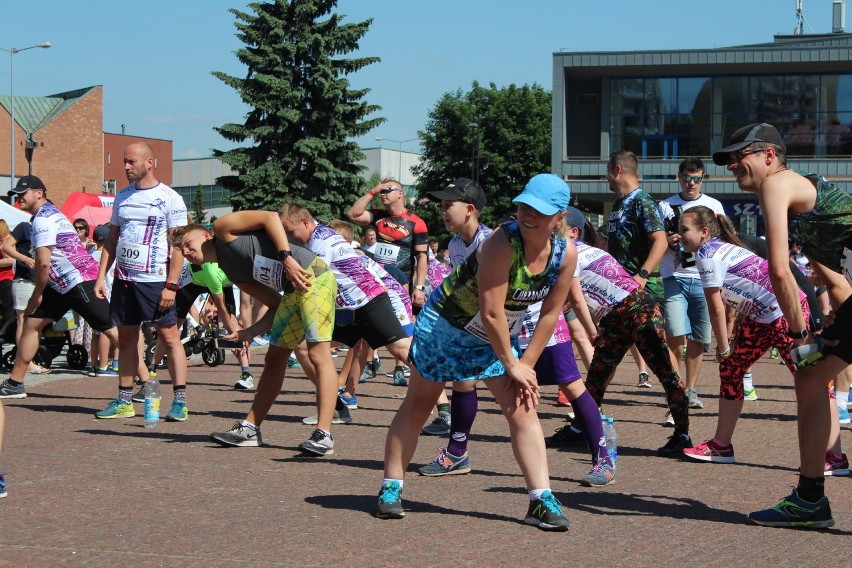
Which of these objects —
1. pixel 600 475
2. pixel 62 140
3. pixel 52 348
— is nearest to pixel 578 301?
pixel 600 475

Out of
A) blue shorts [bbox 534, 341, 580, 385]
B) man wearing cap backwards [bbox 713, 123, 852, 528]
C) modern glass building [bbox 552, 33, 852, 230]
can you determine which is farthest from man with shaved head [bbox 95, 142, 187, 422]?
modern glass building [bbox 552, 33, 852, 230]

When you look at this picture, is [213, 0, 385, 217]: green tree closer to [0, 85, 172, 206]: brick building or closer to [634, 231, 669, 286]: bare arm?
[634, 231, 669, 286]: bare arm

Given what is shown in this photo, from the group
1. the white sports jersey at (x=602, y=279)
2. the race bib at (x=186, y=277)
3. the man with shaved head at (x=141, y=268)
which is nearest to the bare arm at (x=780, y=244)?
the white sports jersey at (x=602, y=279)

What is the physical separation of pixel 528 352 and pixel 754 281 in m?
2.99

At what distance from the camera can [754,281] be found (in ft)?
25.1

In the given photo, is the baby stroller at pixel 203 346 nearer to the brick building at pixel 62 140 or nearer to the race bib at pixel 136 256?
the race bib at pixel 136 256

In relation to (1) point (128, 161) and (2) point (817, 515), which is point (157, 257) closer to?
(1) point (128, 161)

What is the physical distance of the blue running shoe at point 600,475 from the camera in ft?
21.1

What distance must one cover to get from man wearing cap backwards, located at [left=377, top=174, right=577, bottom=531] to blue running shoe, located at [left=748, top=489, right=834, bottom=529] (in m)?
1.09

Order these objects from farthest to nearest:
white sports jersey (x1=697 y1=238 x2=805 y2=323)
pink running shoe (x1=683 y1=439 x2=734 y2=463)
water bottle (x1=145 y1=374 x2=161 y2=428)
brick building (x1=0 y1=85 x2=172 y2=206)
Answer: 1. brick building (x1=0 y1=85 x2=172 y2=206)
2. water bottle (x1=145 y1=374 x2=161 y2=428)
3. white sports jersey (x1=697 y1=238 x2=805 y2=323)
4. pink running shoe (x1=683 y1=439 x2=734 y2=463)

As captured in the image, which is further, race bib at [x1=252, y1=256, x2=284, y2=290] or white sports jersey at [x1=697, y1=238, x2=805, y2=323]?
white sports jersey at [x1=697, y1=238, x2=805, y2=323]

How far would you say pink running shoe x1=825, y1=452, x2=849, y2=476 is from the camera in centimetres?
681

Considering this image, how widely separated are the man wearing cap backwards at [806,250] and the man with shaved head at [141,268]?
16.9 feet

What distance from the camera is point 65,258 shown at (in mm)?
10812
